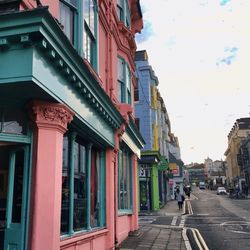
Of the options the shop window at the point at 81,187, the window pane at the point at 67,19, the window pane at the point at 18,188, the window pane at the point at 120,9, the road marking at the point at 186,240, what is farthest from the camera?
the window pane at the point at 120,9

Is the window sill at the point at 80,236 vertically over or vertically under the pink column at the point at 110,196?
under

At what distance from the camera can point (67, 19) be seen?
7.73 meters

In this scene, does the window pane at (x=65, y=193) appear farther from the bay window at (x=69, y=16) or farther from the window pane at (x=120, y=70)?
the window pane at (x=120, y=70)

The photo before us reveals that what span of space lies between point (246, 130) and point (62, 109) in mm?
81985

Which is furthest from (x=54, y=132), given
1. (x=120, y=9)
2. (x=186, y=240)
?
(x=120, y=9)

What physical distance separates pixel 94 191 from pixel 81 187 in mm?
1182

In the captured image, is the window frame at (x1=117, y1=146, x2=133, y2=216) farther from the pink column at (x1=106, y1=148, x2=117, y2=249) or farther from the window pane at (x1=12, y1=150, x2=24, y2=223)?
the window pane at (x1=12, y1=150, x2=24, y2=223)

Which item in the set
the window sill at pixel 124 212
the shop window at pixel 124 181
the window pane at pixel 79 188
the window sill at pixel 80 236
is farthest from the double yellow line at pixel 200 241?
the window pane at pixel 79 188

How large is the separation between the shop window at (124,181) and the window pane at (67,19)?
226 inches

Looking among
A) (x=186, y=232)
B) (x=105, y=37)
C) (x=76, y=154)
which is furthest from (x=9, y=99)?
(x=186, y=232)

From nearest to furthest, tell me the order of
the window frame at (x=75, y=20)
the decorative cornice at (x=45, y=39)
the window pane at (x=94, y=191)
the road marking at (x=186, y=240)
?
the decorative cornice at (x=45, y=39), the window frame at (x=75, y=20), the window pane at (x=94, y=191), the road marking at (x=186, y=240)

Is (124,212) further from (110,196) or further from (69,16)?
(69,16)

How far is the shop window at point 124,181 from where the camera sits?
12363mm

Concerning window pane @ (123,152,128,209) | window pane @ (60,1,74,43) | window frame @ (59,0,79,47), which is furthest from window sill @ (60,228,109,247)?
window pane @ (60,1,74,43)
